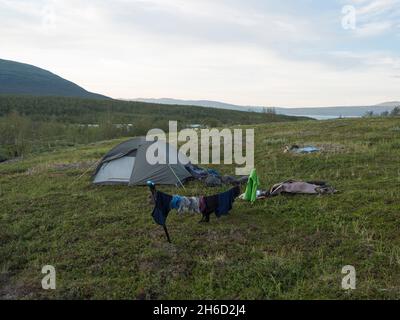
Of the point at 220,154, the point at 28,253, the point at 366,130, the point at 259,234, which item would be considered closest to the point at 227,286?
the point at 259,234

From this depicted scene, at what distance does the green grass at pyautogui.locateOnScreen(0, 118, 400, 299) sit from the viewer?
6242mm

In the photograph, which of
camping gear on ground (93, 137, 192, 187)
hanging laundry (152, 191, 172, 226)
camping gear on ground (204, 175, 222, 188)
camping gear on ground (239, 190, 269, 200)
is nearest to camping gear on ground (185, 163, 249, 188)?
camping gear on ground (204, 175, 222, 188)

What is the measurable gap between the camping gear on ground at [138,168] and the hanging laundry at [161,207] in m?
4.58

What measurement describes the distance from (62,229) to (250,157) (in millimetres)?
10138

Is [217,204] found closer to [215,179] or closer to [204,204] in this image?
[204,204]

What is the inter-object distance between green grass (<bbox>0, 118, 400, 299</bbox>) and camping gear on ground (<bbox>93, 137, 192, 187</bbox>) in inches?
26.1

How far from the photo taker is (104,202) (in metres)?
11.5

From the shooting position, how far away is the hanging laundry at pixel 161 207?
7995 mm

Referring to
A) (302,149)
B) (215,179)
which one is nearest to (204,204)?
(215,179)

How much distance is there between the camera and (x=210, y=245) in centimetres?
788

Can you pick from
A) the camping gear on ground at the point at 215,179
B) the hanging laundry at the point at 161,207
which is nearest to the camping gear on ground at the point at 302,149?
the camping gear on ground at the point at 215,179
